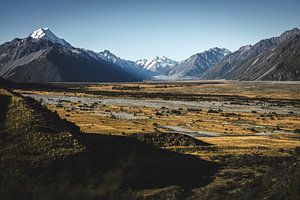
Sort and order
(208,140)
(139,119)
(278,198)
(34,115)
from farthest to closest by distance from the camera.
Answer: (139,119)
(208,140)
(34,115)
(278,198)

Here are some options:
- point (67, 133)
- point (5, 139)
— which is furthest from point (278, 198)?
point (5, 139)

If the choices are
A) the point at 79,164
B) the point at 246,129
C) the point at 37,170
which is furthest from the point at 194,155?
the point at 246,129

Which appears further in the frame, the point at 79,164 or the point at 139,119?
the point at 139,119

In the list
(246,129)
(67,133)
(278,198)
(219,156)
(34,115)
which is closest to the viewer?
(278,198)

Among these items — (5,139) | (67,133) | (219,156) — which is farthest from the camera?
(219,156)

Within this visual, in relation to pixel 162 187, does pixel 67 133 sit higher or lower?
higher

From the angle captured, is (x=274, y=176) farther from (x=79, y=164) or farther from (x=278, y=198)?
(x=79, y=164)

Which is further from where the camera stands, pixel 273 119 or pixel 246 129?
pixel 273 119

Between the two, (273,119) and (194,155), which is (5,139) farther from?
(273,119)
